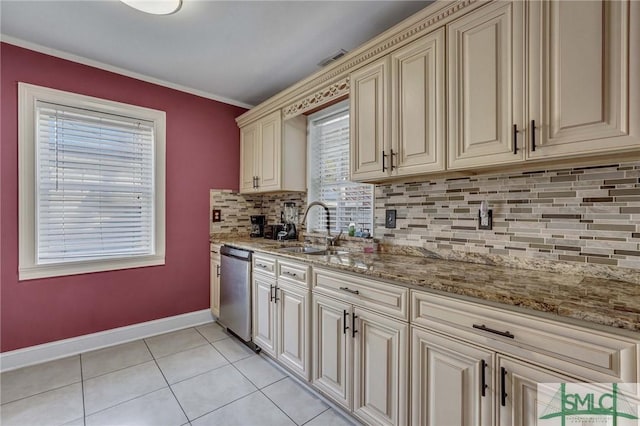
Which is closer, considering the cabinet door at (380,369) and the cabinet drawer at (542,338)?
the cabinet drawer at (542,338)

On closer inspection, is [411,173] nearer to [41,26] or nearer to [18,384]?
[41,26]

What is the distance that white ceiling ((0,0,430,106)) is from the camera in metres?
1.86

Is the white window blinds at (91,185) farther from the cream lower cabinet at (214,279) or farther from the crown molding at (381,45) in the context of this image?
the crown molding at (381,45)

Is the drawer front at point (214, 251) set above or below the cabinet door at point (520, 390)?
above

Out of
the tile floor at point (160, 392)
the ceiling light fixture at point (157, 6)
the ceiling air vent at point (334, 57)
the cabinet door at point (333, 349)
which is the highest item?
the ceiling air vent at point (334, 57)

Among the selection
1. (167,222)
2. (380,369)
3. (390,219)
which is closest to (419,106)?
(390,219)

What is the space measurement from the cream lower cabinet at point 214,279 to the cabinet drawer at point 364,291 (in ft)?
5.38

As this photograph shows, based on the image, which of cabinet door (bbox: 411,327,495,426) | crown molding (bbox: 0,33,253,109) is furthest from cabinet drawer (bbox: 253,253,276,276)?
crown molding (bbox: 0,33,253,109)

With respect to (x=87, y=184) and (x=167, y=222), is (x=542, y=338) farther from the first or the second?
(x=87, y=184)

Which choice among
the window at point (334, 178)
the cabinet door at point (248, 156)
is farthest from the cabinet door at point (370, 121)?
the cabinet door at point (248, 156)

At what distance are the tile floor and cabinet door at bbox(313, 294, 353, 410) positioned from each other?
16cm

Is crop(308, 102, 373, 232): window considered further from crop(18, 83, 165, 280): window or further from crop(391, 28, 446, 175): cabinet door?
crop(18, 83, 165, 280): window

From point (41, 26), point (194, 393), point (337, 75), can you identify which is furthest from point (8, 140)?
point (337, 75)

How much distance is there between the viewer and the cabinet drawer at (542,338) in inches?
33.9
